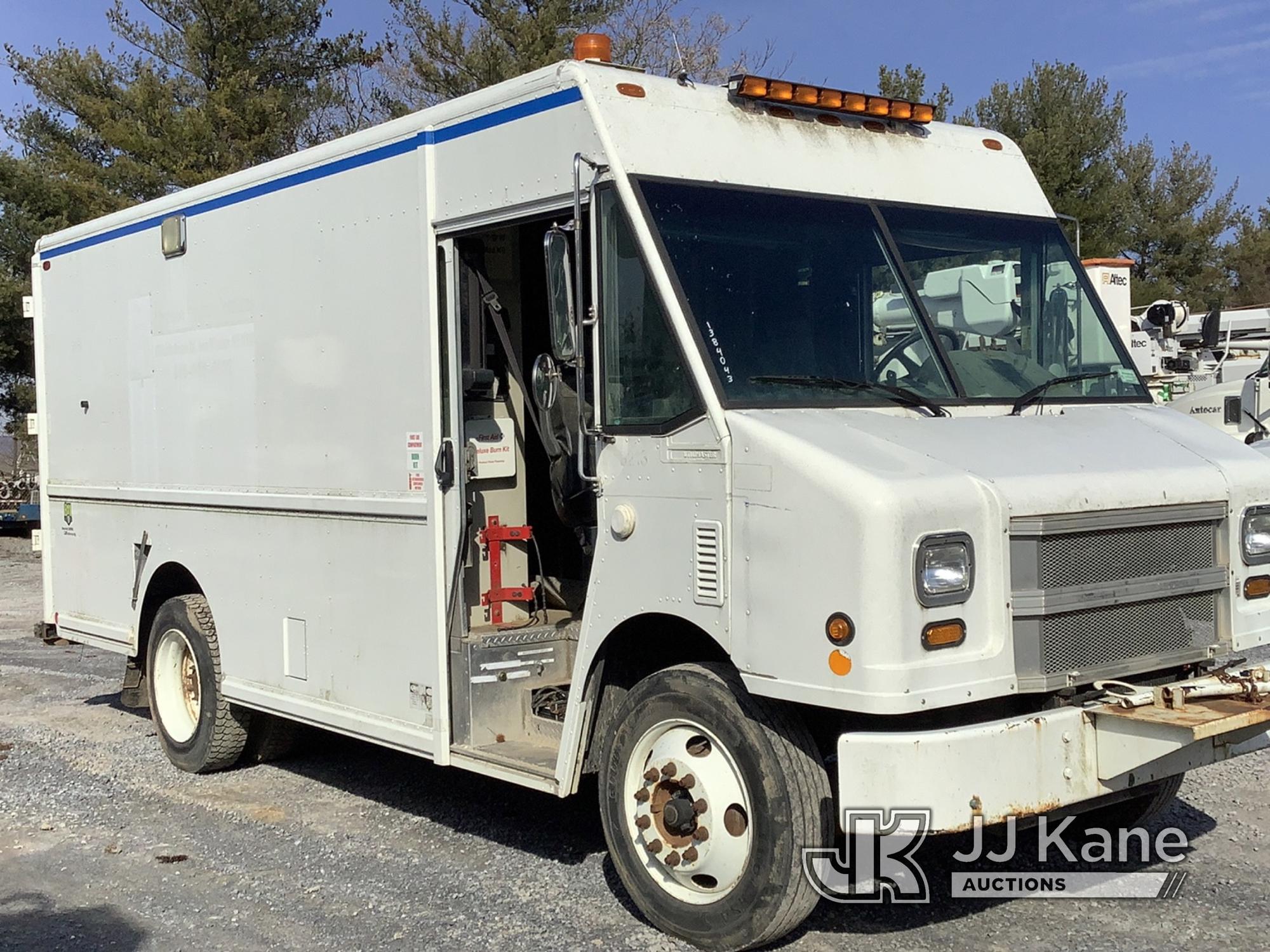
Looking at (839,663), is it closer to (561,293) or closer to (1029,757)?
(1029,757)

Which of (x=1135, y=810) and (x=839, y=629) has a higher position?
(x=839, y=629)

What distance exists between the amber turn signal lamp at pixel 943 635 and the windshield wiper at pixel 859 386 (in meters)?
0.99

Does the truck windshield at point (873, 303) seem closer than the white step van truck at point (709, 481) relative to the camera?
No

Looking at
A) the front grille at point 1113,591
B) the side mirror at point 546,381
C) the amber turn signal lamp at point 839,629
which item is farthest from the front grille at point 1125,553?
the side mirror at point 546,381

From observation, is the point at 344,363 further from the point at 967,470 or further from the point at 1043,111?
the point at 1043,111

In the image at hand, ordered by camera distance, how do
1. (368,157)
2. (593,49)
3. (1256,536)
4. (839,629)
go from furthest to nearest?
(368,157)
(593,49)
(1256,536)
(839,629)

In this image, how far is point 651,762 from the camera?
5000 millimetres

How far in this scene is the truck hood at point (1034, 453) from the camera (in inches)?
174

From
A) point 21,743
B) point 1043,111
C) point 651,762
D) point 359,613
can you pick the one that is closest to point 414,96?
point 1043,111

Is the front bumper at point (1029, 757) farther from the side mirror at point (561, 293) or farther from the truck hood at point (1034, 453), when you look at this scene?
the side mirror at point (561, 293)

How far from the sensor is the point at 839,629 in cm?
425

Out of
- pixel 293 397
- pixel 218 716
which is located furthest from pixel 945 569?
pixel 218 716

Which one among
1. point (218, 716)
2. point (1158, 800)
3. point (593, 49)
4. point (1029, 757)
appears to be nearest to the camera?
point (1029, 757)

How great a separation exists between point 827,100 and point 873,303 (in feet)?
3.02
